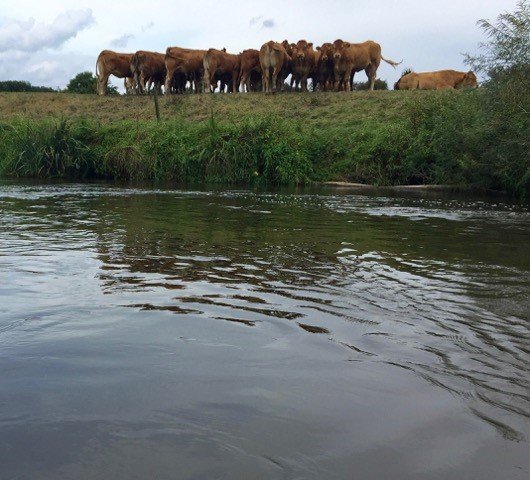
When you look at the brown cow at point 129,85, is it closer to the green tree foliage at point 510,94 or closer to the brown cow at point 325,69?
the brown cow at point 325,69

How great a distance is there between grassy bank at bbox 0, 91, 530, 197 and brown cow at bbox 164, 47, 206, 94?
26.2 feet

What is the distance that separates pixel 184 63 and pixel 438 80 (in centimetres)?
1343

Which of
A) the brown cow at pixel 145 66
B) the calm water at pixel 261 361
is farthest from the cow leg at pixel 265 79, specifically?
the calm water at pixel 261 361

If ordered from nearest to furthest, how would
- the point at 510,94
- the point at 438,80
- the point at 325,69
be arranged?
the point at 510,94 < the point at 325,69 < the point at 438,80

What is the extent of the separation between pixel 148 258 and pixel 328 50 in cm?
2975

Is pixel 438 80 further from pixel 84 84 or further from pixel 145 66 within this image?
pixel 84 84

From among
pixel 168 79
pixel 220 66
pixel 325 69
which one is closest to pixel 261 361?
pixel 325 69

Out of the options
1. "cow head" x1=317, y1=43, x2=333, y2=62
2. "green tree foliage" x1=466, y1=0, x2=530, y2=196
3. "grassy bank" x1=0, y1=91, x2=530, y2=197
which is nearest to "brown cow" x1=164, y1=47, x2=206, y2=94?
"cow head" x1=317, y1=43, x2=333, y2=62

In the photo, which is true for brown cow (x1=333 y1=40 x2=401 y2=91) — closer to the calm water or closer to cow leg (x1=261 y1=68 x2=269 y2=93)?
cow leg (x1=261 y1=68 x2=269 y2=93)

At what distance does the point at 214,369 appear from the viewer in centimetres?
335

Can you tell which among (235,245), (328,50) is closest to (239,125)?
(328,50)

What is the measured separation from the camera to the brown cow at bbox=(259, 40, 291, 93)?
33.6 metres

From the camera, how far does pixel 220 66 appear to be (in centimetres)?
3647

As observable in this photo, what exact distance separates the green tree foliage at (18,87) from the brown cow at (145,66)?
12277 mm
